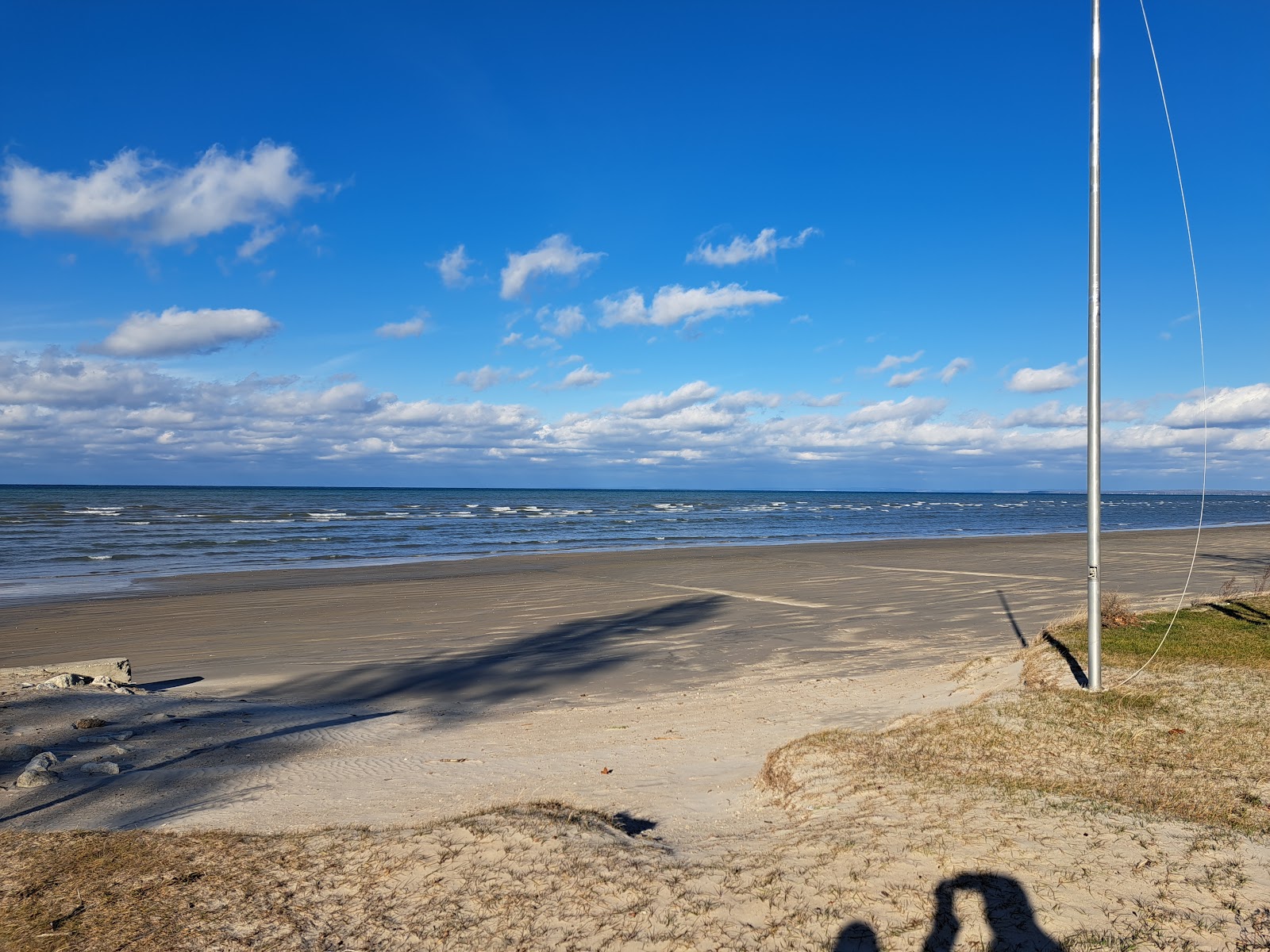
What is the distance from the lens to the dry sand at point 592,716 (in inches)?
171

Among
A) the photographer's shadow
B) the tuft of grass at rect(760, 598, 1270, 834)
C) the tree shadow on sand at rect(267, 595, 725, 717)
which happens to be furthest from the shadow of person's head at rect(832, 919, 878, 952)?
the tree shadow on sand at rect(267, 595, 725, 717)

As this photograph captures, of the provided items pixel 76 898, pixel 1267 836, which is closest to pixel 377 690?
pixel 76 898

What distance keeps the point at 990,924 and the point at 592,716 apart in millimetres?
5611

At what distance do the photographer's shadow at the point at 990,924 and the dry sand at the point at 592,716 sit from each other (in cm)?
5

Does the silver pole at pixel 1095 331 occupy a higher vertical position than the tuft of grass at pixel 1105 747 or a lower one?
higher

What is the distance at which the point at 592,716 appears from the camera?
8953 millimetres

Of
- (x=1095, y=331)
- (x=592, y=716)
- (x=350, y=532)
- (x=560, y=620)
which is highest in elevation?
(x=1095, y=331)

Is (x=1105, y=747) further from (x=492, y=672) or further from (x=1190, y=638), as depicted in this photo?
(x=492, y=672)

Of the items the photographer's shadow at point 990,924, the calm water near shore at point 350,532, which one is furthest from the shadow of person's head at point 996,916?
the calm water near shore at point 350,532

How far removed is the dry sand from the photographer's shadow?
48mm

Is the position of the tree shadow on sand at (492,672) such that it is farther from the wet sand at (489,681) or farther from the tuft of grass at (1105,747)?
the tuft of grass at (1105,747)

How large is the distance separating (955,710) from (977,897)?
12.3 ft

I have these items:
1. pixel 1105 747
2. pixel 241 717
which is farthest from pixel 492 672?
pixel 1105 747

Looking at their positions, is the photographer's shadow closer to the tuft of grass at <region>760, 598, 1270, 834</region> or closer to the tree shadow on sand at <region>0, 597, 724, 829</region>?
the tuft of grass at <region>760, 598, 1270, 834</region>
